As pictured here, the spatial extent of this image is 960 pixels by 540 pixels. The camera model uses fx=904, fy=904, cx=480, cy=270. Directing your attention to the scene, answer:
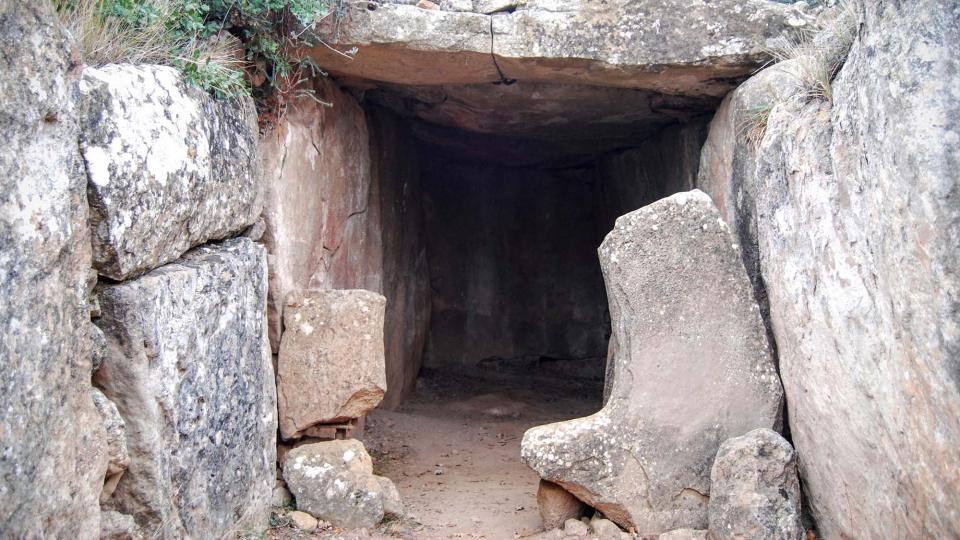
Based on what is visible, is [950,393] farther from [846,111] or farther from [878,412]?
[846,111]

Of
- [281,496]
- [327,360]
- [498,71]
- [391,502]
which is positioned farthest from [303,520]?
[498,71]

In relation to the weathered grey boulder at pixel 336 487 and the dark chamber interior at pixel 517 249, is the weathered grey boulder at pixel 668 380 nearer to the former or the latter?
the weathered grey boulder at pixel 336 487

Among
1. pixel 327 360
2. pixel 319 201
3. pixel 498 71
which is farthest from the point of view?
pixel 319 201

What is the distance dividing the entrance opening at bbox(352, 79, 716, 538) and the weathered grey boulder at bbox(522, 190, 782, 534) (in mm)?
466

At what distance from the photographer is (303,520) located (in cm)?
375

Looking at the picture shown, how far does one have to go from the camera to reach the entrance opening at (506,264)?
16.3ft

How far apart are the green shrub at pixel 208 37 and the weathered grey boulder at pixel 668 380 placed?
5.36ft

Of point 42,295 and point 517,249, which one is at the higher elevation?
point 517,249

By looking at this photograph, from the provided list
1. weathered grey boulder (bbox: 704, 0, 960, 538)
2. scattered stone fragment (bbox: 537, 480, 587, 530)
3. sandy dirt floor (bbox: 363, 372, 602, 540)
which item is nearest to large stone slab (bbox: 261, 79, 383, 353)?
sandy dirt floor (bbox: 363, 372, 602, 540)

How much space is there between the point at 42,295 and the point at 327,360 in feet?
6.20

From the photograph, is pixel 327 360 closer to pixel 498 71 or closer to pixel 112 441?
pixel 112 441

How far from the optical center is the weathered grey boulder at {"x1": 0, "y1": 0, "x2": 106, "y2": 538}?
209 centimetres

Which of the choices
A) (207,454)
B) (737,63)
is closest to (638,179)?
(737,63)

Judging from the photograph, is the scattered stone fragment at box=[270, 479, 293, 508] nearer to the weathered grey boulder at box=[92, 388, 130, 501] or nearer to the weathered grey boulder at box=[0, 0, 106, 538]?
the weathered grey boulder at box=[92, 388, 130, 501]
